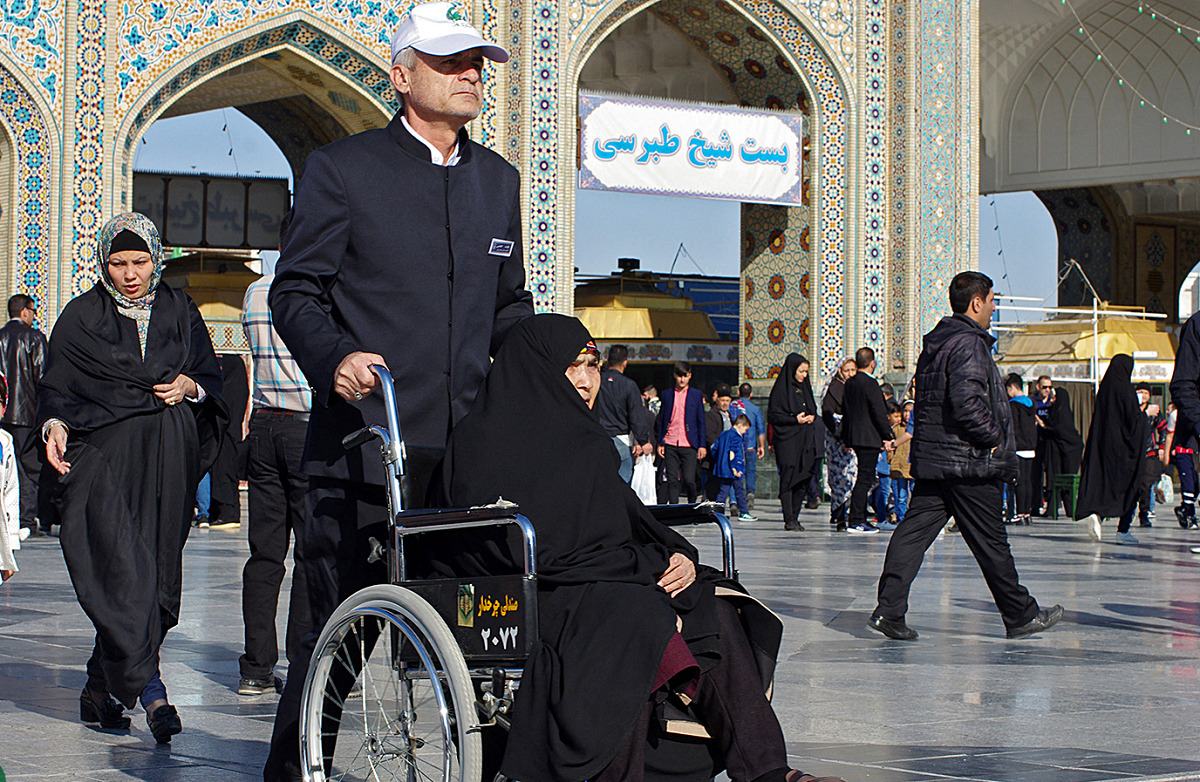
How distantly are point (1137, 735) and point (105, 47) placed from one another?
37.6ft

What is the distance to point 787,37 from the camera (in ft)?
51.9

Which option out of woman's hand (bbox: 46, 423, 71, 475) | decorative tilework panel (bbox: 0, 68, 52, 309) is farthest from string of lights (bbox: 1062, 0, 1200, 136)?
woman's hand (bbox: 46, 423, 71, 475)

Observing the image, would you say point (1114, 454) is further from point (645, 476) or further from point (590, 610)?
point (590, 610)

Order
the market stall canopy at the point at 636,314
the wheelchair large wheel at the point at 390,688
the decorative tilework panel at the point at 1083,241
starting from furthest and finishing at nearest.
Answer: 1. the decorative tilework panel at the point at 1083,241
2. the market stall canopy at the point at 636,314
3. the wheelchair large wheel at the point at 390,688

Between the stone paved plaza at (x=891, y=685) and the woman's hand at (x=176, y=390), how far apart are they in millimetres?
839

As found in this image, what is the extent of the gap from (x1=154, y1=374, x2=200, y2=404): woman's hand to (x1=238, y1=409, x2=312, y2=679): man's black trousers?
399 mm

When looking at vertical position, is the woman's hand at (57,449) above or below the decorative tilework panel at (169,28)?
below

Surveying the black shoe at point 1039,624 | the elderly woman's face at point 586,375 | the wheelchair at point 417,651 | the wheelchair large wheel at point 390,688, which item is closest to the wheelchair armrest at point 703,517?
the wheelchair at point 417,651

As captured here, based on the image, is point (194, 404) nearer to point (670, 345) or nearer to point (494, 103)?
point (494, 103)

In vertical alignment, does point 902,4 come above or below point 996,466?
above

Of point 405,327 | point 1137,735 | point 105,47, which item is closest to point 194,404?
point 405,327

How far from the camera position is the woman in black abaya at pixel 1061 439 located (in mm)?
13430

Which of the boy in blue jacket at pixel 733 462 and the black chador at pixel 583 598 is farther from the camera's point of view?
the boy in blue jacket at pixel 733 462

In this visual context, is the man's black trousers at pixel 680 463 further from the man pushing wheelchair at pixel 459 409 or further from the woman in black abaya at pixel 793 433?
the man pushing wheelchair at pixel 459 409
